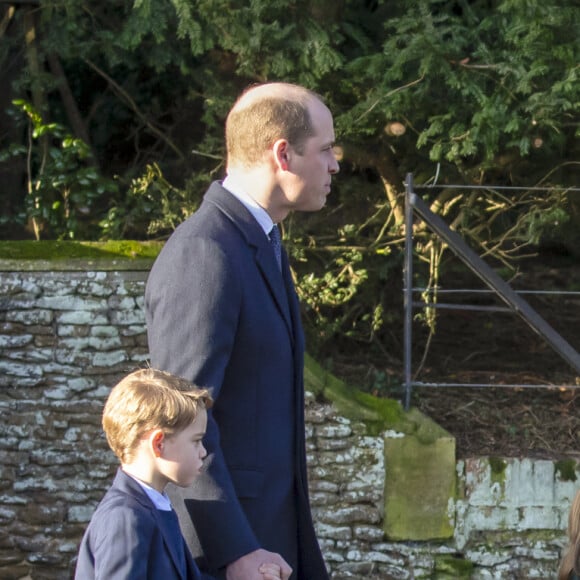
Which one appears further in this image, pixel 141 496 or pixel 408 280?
pixel 408 280

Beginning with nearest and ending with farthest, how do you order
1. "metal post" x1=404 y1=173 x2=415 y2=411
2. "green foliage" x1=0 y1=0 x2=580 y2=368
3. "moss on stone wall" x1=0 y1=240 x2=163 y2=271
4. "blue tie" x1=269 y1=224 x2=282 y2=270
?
"blue tie" x1=269 y1=224 x2=282 y2=270, "moss on stone wall" x1=0 y1=240 x2=163 y2=271, "metal post" x1=404 y1=173 x2=415 y2=411, "green foliage" x1=0 y1=0 x2=580 y2=368

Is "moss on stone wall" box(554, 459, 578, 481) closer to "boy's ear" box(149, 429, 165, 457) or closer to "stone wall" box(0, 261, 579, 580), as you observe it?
"stone wall" box(0, 261, 579, 580)

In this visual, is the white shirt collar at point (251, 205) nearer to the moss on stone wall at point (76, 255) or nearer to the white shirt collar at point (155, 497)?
the white shirt collar at point (155, 497)

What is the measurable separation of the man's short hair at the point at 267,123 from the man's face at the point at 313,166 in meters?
0.02

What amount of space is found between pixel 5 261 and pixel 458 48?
2429mm

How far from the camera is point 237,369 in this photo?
8.54 ft

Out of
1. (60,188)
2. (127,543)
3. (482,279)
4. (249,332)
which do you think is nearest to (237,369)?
(249,332)

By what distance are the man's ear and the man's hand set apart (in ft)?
2.85

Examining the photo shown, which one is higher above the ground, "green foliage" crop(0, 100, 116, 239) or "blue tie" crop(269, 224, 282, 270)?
"green foliage" crop(0, 100, 116, 239)

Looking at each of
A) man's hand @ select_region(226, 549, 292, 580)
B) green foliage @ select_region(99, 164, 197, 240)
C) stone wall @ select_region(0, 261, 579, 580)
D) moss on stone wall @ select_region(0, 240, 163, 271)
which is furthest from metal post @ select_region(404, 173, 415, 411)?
man's hand @ select_region(226, 549, 292, 580)

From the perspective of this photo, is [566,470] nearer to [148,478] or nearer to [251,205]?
[251,205]

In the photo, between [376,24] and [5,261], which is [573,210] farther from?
[5,261]

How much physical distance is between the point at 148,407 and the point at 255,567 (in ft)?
1.36

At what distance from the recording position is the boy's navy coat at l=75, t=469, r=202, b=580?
237 centimetres
